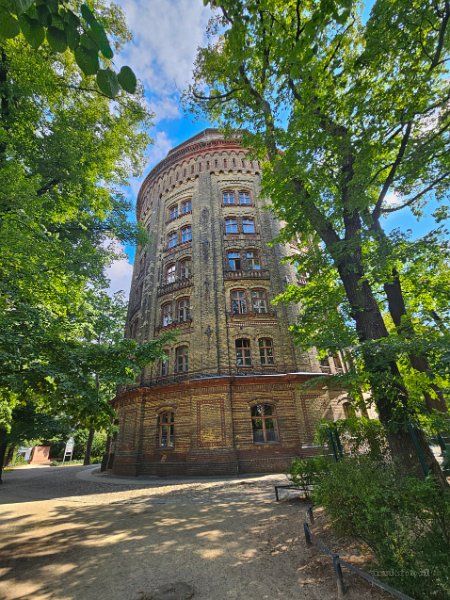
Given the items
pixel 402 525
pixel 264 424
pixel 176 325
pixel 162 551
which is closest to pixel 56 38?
pixel 402 525

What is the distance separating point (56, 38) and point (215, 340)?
15.4 m

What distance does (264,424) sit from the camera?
14391 millimetres

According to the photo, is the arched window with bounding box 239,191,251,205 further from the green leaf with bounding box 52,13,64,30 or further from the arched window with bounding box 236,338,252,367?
the green leaf with bounding box 52,13,64,30

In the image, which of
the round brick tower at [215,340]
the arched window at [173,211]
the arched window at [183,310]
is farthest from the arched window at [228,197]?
the arched window at [183,310]

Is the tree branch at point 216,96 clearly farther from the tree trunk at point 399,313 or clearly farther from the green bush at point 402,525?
the green bush at point 402,525

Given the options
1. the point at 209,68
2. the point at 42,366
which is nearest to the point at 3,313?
the point at 42,366

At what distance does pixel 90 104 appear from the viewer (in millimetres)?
11078

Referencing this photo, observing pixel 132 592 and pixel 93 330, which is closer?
pixel 132 592

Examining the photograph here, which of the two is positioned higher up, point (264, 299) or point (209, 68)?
point (209, 68)

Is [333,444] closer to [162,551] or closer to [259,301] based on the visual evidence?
[162,551]

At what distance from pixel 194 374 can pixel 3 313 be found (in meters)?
11.1

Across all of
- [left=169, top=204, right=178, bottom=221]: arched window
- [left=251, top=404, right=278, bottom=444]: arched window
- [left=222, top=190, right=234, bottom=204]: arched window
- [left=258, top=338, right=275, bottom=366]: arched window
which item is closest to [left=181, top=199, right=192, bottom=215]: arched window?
[left=169, top=204, right=178, bottom=221]: arched window

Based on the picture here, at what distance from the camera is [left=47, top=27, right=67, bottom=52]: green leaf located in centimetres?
143

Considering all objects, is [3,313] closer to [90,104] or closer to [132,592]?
[132,592]
